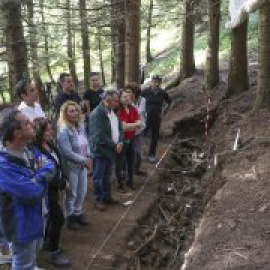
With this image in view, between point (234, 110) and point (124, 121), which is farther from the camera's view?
point (234, 110)

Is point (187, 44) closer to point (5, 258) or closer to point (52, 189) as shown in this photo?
point (52, 189)

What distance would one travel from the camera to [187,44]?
17.0 m

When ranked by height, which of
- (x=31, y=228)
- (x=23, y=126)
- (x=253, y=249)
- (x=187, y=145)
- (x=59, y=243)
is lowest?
(x=187, y=145)

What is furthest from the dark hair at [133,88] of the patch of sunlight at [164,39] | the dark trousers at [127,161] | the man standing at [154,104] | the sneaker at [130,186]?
the patch of sunlight at [164,39]

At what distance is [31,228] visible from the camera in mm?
4492

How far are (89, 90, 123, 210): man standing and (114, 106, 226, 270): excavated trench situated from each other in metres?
0.83

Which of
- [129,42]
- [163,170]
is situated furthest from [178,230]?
[129,42]

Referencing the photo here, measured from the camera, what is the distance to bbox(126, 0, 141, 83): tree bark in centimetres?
1143

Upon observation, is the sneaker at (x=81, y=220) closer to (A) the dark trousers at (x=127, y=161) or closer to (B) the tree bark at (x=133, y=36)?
(A) the dark trousers at (x=127, y=161)

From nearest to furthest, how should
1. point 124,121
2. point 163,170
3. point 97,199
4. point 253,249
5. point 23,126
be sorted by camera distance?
point 23,126 → point 253,249 → point 97,199 → point 124,121 → point 163,170

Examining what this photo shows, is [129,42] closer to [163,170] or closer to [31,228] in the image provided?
[163,170]

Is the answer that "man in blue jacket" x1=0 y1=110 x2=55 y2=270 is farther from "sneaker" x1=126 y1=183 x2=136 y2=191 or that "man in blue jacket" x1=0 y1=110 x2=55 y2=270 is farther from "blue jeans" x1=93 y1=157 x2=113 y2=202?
"sneaker" x1=126 y1=183 x2=136 y2=191

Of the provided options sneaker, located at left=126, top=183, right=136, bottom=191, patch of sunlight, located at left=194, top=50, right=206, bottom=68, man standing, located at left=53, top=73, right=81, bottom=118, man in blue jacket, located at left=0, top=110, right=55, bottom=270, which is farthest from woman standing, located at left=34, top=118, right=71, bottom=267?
patch of sunlight, located at left=194, top=50, right=206, bottom=68

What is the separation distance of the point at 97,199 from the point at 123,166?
1372 mm
